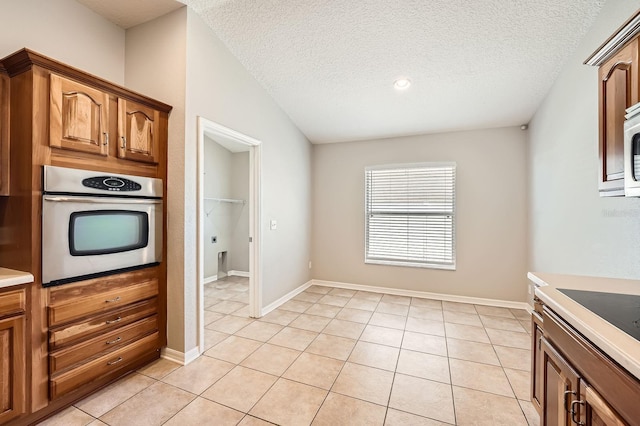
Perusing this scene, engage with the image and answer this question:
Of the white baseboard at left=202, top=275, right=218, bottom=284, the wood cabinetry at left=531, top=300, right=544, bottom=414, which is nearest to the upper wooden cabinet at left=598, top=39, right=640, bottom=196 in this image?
the wood cabinetry at left=531, top=300, right=544, bottom=414

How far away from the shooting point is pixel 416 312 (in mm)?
3572

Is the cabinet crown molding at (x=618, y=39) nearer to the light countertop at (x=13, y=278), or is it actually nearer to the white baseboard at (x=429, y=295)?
the white baseboard at (x=429, y=295)

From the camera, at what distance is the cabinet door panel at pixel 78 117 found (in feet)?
5.69

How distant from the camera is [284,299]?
394cm

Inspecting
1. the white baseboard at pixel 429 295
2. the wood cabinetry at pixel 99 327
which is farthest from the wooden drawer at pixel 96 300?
the white baseboard at pixel 429 295

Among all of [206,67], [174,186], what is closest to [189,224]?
[174,186]

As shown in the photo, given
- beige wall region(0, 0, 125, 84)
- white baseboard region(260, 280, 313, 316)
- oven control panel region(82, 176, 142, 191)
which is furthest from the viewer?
white baseboard region(260, 280, 313, 316)

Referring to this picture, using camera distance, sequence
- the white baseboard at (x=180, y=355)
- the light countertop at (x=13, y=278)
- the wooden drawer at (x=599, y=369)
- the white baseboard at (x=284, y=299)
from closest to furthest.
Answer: the wooden drawer at (x=599, y=369)
the light countertop at (x=13, y=278)
the white baseboard at (x=180, y=355)
the white baseboard at (x=284, y=299)

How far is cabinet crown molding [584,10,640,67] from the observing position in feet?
3.90

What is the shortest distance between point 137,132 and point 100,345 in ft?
5.40

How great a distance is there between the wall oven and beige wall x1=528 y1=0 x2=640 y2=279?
3492 millimetres

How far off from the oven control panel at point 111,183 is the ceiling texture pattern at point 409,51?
166 centimetres

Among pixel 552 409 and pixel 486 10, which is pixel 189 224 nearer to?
pixel 552 409

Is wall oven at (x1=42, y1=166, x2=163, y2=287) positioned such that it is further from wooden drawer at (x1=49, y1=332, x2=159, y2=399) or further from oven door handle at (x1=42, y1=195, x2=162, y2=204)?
wooden drawer at (x1=49, y1=332, x2=159, y2=399)
